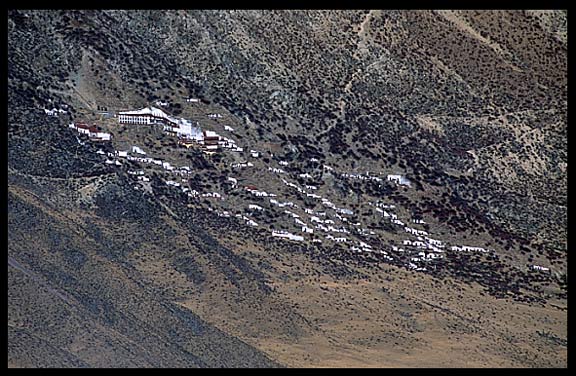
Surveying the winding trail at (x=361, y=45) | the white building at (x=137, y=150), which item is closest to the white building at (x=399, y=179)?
the winding trail at (x=361, y=45)

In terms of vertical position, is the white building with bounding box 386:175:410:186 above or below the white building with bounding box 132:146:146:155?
below

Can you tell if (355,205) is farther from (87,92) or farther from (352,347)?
(87,92)

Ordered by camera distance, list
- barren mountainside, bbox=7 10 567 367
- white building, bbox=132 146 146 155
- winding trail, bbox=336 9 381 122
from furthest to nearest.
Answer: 1. winding trail, bbox=336 9 381 122
2. white building, bbox=132 146 146 155
3. barren mountainside, bbox=7 10 567 367

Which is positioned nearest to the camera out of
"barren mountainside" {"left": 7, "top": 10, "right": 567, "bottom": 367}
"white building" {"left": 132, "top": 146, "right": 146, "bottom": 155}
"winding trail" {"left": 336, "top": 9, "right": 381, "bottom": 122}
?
"barren mountainside" {"left": 7, "top": 10, "right": 567, "bottom": 367}

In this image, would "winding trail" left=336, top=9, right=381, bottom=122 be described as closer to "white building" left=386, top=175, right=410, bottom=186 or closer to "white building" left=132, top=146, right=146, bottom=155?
"white building" left=386, top=175, right=410, bottom=186

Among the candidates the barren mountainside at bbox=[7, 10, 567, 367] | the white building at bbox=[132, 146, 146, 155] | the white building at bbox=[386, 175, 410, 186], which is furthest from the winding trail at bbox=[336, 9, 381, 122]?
the white building at bbox=[132, 146, 146, 155]

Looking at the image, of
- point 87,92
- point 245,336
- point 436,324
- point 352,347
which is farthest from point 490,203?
point 87,92

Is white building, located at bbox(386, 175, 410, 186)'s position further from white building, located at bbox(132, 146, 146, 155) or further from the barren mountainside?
white building, located at bbox(132, 146, 146, 155)

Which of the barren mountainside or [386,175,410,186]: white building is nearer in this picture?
the barren mountainside

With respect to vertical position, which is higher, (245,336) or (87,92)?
(87,92)
